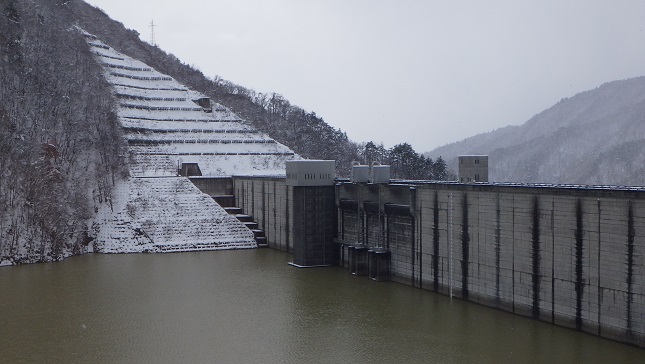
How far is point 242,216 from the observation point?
43.4m

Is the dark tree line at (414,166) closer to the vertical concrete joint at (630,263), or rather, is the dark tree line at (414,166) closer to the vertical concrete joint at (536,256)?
the vertical concrete joint at (536,256)

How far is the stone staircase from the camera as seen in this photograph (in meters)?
41.0

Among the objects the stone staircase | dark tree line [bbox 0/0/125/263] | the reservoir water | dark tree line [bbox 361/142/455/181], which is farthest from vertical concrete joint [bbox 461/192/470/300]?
dark tree line [bbox 361/142/455/181]

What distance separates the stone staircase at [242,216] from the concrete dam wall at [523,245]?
12281 mm

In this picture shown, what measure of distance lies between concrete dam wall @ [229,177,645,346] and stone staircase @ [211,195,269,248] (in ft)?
40.3

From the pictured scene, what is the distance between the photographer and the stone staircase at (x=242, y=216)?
41.0 m

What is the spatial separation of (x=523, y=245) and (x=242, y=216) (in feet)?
85.5

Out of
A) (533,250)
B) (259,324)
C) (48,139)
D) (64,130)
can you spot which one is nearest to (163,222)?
(48,139)

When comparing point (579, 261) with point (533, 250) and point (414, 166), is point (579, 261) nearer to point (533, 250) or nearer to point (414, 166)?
point (533, 250)

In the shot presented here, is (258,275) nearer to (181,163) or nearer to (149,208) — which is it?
(149,208)

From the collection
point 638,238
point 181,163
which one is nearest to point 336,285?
point 638,238

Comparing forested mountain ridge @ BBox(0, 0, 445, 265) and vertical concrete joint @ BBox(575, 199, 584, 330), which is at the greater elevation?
forested mountain ridge @ BBox(0, 0, 445, 265)

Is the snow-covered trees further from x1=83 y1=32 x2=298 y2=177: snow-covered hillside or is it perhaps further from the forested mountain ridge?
x1=83 y1=32 x2=298 y2=177: snow-covered hillside

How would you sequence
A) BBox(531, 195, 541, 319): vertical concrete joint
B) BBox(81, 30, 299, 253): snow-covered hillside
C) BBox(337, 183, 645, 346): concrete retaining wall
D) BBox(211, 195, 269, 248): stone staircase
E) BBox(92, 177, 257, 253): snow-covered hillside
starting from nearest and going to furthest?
BBox(337, 183, 645, 346): concrete retaining wall < BBox(531, 195, 541, 319): vertical concrete joint < BBox(92, 177, 257, 253): snow-covered hillside < BBox(81, 30, 299, 253): snow-covered hillside < BBox(211, 195, 269, 248): stone staircase
